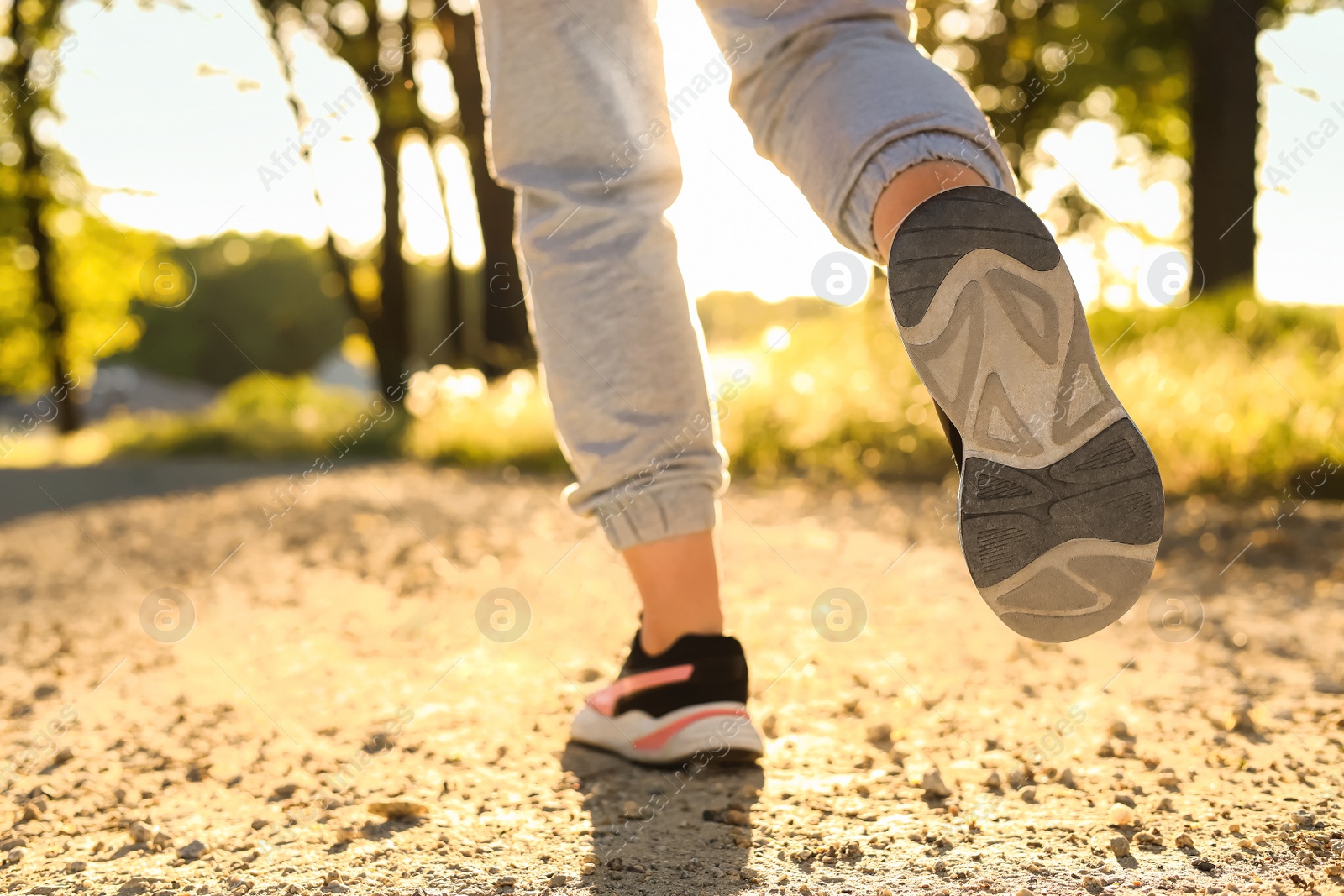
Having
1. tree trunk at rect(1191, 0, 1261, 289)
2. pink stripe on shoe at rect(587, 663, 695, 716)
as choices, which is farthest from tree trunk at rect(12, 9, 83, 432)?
pink stripe on shoe at rect(587, 663, 695, 716)

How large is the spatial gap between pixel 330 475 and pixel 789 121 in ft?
17.6

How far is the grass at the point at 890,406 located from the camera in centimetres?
358

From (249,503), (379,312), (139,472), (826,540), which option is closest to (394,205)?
(379,312)

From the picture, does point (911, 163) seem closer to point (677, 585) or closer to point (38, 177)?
point (677, 585)

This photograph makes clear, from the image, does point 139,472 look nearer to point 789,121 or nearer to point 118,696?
point 118,696

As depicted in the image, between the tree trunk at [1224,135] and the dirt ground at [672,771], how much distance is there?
5.13 metres

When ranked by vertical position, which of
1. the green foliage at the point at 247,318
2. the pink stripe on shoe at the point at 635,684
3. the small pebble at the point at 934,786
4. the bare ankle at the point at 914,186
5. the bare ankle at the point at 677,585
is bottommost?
the small pebble at the point at 934,786

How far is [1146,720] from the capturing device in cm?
151

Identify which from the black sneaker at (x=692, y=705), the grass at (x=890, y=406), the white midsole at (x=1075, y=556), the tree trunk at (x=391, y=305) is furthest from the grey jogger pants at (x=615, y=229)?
the tree trunk at (x=391, y=305)

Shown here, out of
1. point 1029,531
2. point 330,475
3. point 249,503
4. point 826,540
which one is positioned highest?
point 330,475

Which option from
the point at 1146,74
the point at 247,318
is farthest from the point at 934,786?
the point at 247,318

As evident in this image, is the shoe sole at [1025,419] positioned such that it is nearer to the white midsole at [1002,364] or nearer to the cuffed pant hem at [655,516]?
the white midsole at [1002,364]

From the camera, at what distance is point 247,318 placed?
119ft

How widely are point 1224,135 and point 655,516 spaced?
7.55m
